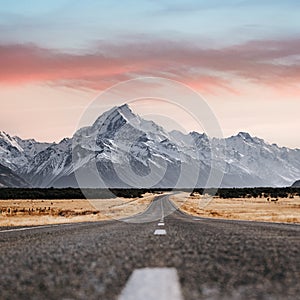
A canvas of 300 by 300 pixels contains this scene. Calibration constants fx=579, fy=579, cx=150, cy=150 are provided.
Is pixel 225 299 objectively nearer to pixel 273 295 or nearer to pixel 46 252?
pixel 273 295

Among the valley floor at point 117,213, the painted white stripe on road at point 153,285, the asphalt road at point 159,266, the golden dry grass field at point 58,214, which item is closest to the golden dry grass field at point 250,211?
the valley floor at point 117,213

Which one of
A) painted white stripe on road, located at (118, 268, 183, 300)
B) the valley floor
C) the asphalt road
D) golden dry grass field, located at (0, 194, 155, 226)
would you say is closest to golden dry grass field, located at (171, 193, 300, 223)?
the valley floor

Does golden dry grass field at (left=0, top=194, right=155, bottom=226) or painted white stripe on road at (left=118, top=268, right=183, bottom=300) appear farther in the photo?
golden dry grass field at (left=0, top=194, right=155, bottom=226)

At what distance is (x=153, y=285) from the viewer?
612cm

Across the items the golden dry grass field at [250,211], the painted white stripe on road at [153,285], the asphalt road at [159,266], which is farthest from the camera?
the golden dry grass field at [250,211]

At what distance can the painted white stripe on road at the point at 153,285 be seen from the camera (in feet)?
17.9

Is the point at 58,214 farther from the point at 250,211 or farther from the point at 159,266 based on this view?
the point at 159,266

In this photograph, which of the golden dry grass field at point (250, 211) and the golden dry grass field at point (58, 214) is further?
the golden dry grass field at point (250, 211)

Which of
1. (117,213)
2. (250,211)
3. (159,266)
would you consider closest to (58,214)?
(117,213)

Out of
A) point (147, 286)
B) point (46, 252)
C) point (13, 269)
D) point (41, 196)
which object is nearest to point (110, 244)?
point (46, 252)

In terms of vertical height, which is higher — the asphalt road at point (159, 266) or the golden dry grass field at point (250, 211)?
the golden dry grass field at point (250, 211)

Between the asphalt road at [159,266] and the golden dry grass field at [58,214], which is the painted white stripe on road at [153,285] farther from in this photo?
the golden dry grass field at [58,214]

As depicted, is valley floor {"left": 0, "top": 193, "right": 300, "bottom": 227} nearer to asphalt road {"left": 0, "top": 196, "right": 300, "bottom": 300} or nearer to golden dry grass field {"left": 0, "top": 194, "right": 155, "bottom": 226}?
golden dry grass field {"left": 0, "top": 194, "right": 155, "bottom": 226}

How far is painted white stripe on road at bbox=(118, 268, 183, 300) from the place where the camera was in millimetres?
5457
